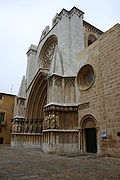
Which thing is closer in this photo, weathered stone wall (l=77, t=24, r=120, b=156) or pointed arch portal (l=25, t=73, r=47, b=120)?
weathered stone wall (l=77, t=24, r=120, b=156)

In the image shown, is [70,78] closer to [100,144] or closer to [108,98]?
[108,98]

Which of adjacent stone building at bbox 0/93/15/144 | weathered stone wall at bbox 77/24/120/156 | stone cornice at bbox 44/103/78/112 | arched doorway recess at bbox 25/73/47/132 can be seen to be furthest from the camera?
adjacent stone building at bbox 0/93/15/144

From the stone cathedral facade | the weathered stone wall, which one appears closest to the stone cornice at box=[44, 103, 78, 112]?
the stone cathedral facade

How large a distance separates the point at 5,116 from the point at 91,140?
19020mm

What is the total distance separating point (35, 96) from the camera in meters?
17.4

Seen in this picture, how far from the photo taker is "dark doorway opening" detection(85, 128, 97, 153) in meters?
9.91

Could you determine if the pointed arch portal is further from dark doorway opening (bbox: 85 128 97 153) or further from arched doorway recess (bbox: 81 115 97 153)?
dark doorway opening (bbox: 85 128 97 153)

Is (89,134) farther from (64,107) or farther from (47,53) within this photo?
(47,53)

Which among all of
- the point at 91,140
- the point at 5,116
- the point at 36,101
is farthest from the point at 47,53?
the point at 5,116

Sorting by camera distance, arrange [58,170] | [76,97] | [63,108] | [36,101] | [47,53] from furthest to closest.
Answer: [47,53], [36,101], [76,97], [63,108], [58,170]

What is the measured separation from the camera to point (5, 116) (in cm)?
2580

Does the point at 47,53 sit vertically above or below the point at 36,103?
above

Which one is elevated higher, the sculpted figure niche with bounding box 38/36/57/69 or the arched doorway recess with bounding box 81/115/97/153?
the sculpted figure niche with bounding box 38/36/57/69

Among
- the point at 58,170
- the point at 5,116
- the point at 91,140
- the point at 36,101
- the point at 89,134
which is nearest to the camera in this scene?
the point at 58,170
